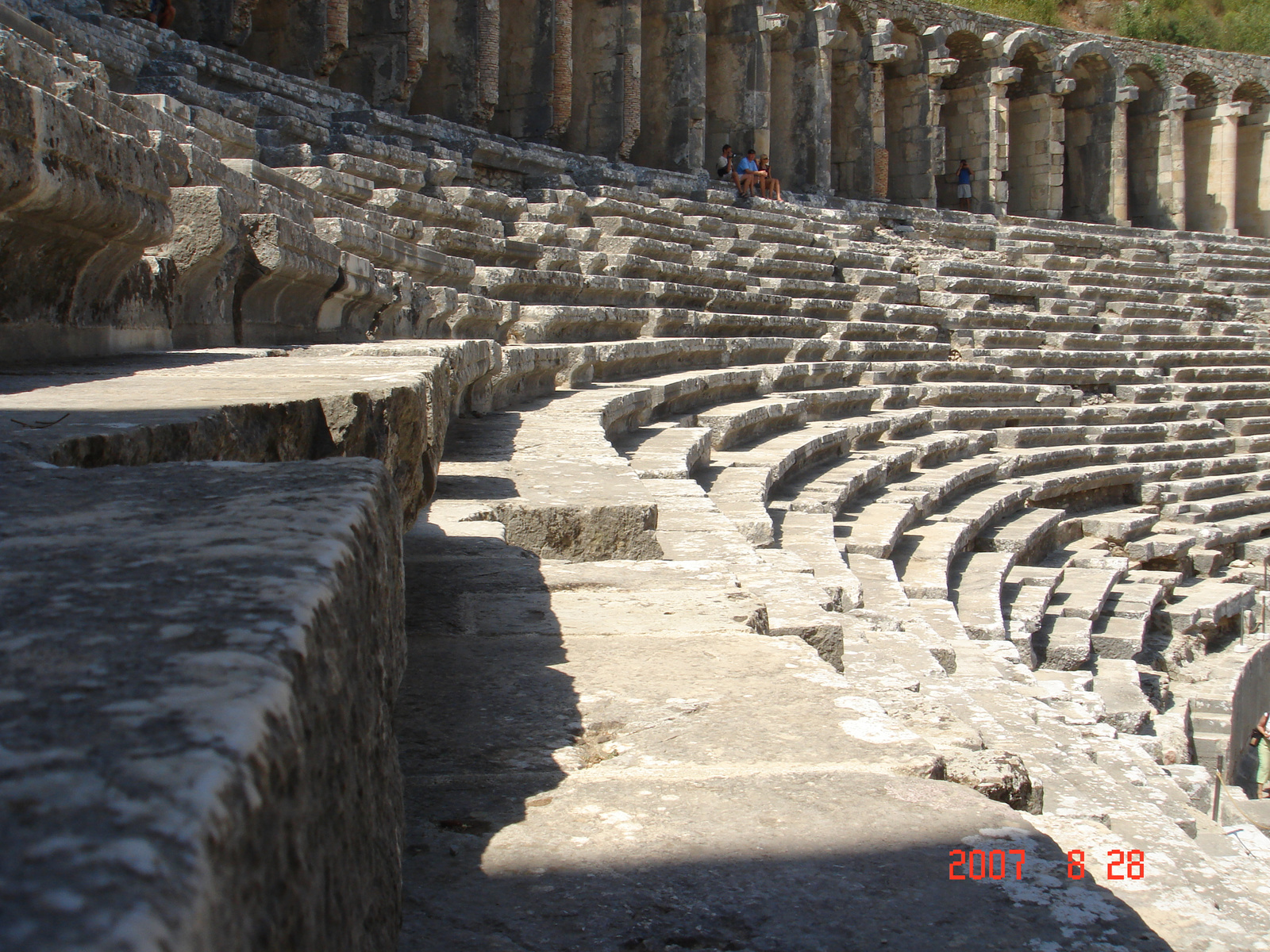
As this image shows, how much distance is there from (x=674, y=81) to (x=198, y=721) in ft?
68.8

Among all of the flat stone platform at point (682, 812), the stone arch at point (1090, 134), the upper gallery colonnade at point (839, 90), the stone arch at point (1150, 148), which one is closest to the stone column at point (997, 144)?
the upper gallery colonnade at point (839, 90)

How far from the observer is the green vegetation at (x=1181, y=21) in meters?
33.4

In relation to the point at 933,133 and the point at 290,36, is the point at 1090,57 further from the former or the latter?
the point at 290,36

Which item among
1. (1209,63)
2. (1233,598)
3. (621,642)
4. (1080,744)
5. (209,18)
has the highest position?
(1209,63)

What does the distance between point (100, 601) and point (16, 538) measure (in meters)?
0.25

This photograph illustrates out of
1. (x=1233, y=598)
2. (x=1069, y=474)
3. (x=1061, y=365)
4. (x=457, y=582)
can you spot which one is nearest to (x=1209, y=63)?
(x=1061, y=365)

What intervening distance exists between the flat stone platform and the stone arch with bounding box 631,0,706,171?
1875 centimetres

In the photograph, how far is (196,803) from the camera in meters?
0.64

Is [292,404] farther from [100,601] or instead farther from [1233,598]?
[1233,598]

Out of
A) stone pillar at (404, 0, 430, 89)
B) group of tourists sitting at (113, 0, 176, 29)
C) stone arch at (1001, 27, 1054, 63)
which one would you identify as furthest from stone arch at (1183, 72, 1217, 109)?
group of tourists sitting at (113, 0, 176, 29)

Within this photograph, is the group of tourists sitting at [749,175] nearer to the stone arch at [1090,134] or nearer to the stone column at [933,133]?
the stone column at [933,133]

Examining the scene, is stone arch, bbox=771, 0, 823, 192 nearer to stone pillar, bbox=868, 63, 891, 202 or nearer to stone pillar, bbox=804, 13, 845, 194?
stone pillar, bbox=804, 13, 845, 194

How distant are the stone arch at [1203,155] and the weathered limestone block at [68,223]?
30551mm

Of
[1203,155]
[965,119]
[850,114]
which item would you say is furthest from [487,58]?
[1203,155]
